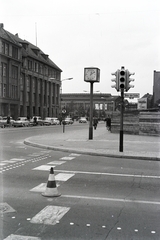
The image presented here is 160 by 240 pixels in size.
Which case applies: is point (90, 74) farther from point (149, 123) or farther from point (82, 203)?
point (82, 203)

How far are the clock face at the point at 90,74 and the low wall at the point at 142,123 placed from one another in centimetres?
661

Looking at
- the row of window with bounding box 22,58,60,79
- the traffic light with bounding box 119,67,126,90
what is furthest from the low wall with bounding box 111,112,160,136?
the row of window with bounding box 22,58,60,79

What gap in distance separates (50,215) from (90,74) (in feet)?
51.7

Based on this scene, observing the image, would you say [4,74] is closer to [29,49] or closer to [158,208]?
[29,49]

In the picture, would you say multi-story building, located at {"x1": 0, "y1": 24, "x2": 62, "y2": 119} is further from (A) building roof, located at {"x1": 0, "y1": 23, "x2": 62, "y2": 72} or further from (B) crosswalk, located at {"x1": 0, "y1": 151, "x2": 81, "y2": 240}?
(B) crosswalk, located at {"x1": 0, "y1": 151, "x2": 81, "y2": 240}

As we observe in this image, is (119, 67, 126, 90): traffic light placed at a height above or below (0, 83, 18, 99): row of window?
below

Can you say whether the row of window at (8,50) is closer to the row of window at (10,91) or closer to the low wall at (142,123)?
the row of window at (10,91)

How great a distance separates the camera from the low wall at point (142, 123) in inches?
954

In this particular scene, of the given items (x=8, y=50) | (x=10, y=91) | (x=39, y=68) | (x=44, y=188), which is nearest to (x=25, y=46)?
(x=39, y=68)

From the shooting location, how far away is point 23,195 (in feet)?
21.5

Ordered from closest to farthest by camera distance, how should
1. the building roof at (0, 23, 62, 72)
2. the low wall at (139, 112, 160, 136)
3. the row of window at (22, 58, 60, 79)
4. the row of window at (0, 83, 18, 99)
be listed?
1. the low wall at (139, 112, 160, 136)
2. the row of window at (0, 83, 18, 99)
3. the building roof at (0, 23, 62, 72)
4. the row of window at (22, 58, 60, 79)

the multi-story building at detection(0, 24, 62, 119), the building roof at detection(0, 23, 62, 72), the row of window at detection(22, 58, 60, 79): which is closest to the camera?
the multi-story building at detection(0, 24, 62, 119)

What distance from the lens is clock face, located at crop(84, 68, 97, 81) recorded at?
66.3ft

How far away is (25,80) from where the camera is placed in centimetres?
7006
